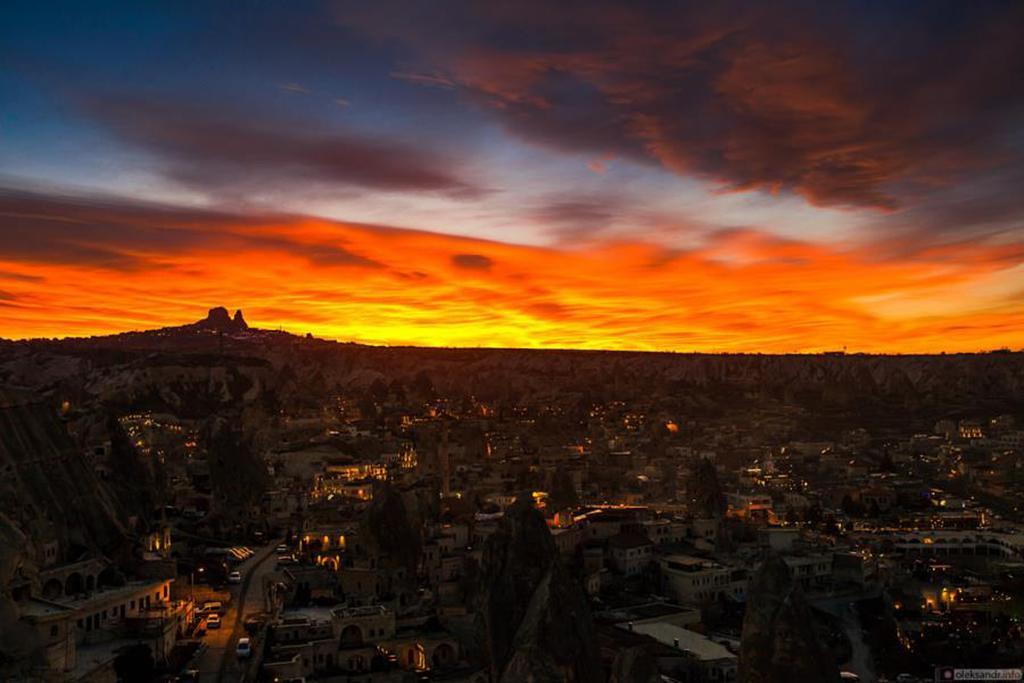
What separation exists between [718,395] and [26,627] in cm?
17123

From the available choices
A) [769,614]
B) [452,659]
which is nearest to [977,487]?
[452,659]

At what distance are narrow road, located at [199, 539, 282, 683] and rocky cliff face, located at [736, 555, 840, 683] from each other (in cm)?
1802

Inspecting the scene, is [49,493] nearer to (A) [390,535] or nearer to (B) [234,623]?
(B) [234,623]

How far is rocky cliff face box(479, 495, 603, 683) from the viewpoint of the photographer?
63.4ft

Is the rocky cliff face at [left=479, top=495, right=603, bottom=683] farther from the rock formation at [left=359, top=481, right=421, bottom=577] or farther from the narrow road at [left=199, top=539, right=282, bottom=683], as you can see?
the rock formation at [left=359, top=481, right=421, bottom=577]

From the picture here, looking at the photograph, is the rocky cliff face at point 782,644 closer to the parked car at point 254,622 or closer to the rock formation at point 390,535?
the parked car at point 254,622

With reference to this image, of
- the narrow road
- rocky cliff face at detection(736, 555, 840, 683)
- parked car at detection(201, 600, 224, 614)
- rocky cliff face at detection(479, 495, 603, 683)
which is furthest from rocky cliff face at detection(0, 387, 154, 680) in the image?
rocky cliff face at detection(736, 555, 840, 683)

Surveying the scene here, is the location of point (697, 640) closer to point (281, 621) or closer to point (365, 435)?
point (281, 621)

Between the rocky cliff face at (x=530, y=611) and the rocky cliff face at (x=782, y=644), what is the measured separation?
359cm

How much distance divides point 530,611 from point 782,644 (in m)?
5.71

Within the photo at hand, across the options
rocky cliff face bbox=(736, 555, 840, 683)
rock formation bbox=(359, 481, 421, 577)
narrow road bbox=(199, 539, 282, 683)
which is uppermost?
rocky cliff face bbox=(736, 555, 840, 683)

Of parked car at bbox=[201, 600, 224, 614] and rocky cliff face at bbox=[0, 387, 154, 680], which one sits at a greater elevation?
rocky cliff face at bbox=[0, 387, 154, 680]

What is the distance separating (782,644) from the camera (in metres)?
21.1

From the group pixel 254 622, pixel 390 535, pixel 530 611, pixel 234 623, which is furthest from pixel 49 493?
pixel 530 611
